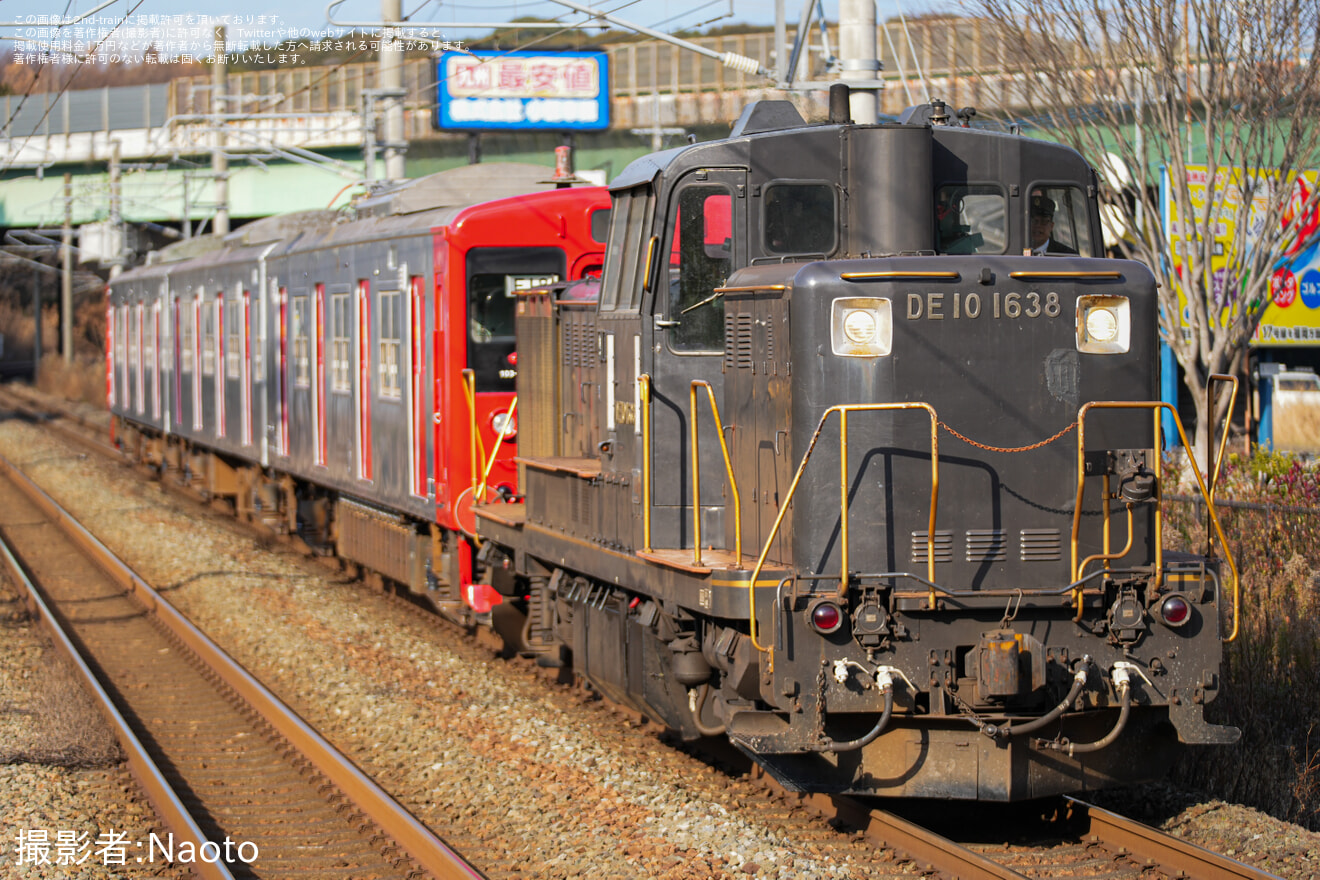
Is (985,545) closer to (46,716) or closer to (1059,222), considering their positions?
(1059,222)

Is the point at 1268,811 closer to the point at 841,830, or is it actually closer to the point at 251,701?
the point at 841,830

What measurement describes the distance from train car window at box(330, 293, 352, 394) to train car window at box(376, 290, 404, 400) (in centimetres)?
97

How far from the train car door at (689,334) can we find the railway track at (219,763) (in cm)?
207

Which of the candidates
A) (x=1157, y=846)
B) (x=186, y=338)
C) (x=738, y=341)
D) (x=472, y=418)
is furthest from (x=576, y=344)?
(x=186, y=338)

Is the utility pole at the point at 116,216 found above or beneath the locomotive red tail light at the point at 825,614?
above

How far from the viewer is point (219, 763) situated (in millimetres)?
9070

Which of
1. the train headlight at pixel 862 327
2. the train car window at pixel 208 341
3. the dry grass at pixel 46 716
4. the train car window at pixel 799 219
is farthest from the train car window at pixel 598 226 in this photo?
the train car window at pixel 208 341

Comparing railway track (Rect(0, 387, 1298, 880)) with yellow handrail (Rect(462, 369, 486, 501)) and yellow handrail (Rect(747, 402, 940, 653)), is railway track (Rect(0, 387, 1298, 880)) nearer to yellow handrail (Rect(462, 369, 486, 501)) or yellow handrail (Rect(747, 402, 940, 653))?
yellow handrail (Rect(747, 402, 940, 653))

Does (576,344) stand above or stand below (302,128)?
below

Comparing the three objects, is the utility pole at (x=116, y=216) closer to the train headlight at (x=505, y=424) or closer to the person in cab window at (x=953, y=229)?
the train headlight at (x=505, y=424)

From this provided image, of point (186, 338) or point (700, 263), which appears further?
point (186, 338)

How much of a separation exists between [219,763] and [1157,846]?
5.48m

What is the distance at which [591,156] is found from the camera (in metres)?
37.3

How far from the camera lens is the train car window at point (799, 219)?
23.7ft
